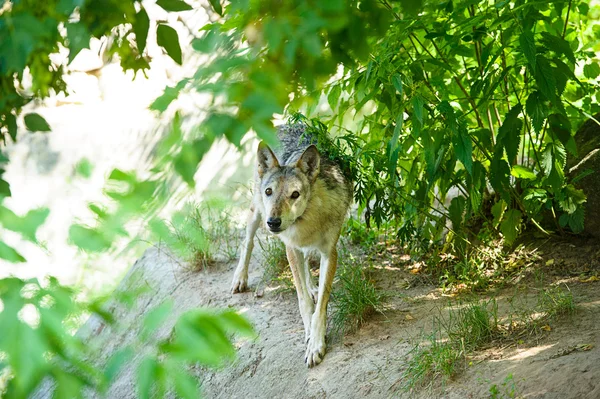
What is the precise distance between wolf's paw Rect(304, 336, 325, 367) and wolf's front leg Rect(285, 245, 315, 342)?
22cm

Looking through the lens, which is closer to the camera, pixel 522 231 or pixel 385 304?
pixel 385 304

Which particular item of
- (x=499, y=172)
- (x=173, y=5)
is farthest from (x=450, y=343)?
(x=173, y=5)

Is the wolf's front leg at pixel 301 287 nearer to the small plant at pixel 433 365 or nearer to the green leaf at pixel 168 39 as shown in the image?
the small plant at pixel 433 365

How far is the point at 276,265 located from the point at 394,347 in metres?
1.96

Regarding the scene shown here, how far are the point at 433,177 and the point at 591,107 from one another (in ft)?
5.63

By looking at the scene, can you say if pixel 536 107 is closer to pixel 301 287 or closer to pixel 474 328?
pixel 474 328

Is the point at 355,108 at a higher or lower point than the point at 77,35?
lower

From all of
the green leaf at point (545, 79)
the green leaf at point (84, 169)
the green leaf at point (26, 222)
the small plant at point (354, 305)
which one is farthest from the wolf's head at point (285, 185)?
the green leaf at point (26, 222)

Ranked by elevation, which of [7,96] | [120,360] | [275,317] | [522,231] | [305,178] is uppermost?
[7,96]

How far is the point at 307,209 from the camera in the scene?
5.45 m


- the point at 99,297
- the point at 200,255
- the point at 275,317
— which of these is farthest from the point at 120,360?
the point at 200,255

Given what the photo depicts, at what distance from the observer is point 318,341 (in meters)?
5.00

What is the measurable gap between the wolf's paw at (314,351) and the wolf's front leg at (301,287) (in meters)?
0.22

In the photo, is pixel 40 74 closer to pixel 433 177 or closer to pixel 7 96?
pixel 7 96
